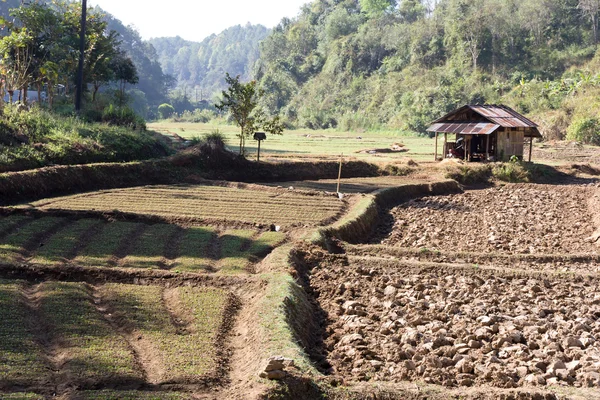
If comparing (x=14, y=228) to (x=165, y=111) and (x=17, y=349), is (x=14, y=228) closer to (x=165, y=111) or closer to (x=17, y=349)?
(x=17, y=349)

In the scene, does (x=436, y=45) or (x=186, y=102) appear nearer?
(x=436, y=45)

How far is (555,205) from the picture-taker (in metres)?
24.0

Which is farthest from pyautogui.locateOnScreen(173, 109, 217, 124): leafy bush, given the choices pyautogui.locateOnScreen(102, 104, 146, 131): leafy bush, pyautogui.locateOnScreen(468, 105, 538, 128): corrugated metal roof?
pyautogui.locateOnScreen(468, 105, 538, 128): corrugated metal roof

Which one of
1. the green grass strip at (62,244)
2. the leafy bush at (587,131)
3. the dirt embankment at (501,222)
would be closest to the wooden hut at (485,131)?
the dirt embankment at (501,222)

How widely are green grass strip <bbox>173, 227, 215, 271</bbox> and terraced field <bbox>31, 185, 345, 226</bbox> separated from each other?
122 centimetres

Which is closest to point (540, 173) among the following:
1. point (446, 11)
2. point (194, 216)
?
point (194, 216)

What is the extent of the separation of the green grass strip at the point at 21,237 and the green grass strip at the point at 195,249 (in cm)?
288

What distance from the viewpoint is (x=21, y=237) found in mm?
13250

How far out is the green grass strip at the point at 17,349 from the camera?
704 centimetres

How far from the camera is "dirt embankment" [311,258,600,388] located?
8008 mm

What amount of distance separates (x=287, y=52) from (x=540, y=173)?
257 ft

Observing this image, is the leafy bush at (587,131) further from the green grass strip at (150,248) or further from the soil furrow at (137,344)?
the soil furrow at (137,344)

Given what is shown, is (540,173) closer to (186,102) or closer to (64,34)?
(64,34)

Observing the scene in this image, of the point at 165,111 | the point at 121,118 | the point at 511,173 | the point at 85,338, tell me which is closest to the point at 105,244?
the point at 85,338
